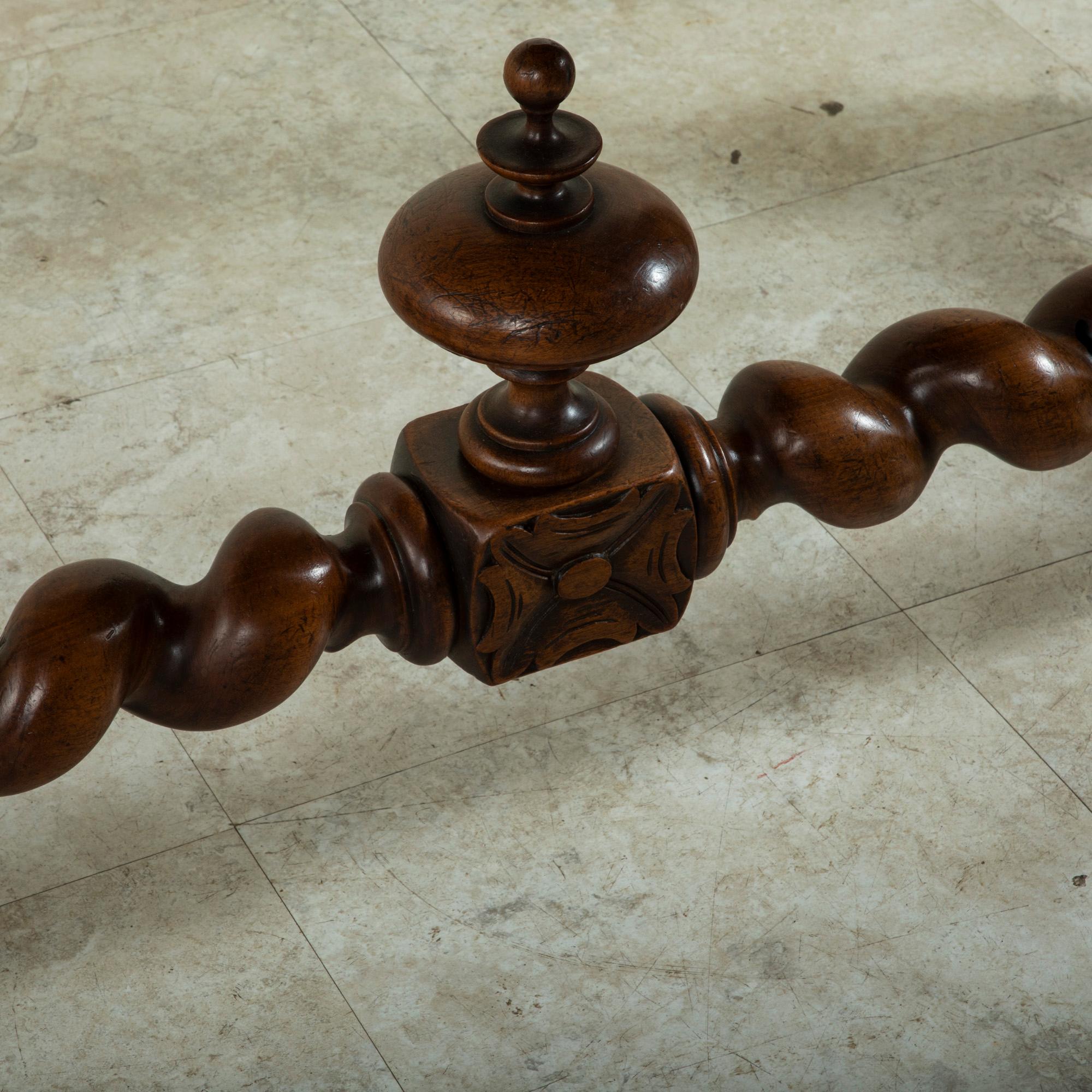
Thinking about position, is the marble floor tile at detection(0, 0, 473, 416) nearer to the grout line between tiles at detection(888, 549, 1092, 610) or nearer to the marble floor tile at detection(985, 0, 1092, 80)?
the grout line between tiles at detection(888, 549, 1092, 610)

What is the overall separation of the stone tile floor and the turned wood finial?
56 cm

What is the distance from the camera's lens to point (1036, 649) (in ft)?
4.20

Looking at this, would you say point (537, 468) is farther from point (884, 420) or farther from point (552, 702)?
point (552, 702)

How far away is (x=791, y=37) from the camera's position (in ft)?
6.95

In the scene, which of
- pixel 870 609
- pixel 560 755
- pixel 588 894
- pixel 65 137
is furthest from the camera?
pixel 65 137

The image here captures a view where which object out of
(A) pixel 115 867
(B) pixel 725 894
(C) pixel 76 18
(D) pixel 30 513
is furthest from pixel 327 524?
(C) pixel 76 18

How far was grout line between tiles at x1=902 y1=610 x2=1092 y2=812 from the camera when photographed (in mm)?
1167

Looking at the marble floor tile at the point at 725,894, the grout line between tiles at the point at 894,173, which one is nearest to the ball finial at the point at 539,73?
the marble floor tile at the point at 725,894

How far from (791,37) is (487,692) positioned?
130 cm

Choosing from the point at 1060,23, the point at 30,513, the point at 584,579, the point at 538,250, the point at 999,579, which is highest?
the point at 538,250

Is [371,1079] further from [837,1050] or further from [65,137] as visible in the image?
[65,137]

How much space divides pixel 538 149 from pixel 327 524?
726 mm

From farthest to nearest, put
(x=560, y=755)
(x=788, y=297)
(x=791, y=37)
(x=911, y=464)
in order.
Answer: (x=791, y=37), (x=788, y=297), (x=560, y=755), (x=911, y=464)

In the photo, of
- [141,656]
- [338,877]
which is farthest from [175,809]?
[141,656]
